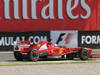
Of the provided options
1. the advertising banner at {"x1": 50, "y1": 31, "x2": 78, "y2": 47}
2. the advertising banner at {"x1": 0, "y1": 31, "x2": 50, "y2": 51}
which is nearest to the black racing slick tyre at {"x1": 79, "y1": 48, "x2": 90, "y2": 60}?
the advertising banner at {"x1": 50, "y1": 31, "x2": 78, "y2": 47}

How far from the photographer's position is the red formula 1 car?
1966cm

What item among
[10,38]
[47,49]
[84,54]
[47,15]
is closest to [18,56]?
[47,49]

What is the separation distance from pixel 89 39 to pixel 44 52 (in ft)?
35.6

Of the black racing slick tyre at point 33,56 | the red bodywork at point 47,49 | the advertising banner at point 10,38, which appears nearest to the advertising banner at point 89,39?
the advertising banner at point 10,38

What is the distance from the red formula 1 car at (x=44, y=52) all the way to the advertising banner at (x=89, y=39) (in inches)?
370

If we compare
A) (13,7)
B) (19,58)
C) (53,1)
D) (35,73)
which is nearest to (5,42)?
(13,7)

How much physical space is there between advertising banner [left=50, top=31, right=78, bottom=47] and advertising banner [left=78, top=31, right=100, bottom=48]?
0.59 m

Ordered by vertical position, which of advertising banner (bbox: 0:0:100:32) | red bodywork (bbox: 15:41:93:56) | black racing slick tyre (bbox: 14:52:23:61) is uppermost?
advertising banner (bbox: 0:0:100:32)

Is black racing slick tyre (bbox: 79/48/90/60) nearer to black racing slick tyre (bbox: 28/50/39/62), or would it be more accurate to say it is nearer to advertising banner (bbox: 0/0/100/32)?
black racing slick tyre (bbox: 28/50/39/62)

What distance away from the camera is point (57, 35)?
29422 millimetres

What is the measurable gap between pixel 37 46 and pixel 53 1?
10.4m

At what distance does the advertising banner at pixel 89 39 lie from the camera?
30.1m

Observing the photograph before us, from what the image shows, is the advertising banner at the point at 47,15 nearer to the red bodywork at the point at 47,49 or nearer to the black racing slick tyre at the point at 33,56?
the red bodywork at the point at 47,49

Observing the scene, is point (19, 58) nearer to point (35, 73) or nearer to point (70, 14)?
point (35, 73)
